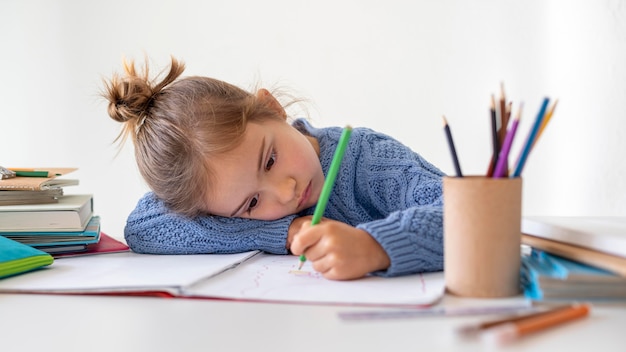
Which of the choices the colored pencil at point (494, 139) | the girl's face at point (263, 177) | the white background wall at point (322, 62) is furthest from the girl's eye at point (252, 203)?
the white background wall at point (322, 62)

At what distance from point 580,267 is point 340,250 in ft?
0.77

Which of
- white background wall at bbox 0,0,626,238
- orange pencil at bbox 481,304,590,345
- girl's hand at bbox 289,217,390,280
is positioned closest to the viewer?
orange pencil at bbox 481,304,590,345

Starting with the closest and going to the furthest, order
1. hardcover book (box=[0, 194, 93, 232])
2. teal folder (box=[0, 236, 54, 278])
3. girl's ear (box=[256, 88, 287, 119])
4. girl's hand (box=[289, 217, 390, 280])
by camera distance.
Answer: girl's hand (box=[289, 217, 390, 280]), teal folder (box=[0, 236, 54, 278]), hardcover book (box=[0, 194, 93, 232]), girl's ear (box=[256, 88, 287, 119])

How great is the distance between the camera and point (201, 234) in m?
1.01

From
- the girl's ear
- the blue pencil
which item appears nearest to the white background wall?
the girl's ear

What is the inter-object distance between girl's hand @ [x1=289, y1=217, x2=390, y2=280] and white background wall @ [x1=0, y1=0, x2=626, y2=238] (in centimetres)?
170

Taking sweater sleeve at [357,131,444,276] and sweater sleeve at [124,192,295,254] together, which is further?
sweater sleeve at [124,192,295,254]

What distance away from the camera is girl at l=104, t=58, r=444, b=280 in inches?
38.7

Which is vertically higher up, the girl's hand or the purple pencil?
the purple pencil

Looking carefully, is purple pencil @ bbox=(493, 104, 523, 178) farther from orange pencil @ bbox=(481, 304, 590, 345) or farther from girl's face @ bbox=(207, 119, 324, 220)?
girl's face @ bbox=(207, 119, 324, 220)

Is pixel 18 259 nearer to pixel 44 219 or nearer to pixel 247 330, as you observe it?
pixel 44 219

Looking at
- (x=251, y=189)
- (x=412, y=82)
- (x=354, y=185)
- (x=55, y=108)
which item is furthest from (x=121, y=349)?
(x=55, y=108)

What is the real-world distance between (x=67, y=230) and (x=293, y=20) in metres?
1.61

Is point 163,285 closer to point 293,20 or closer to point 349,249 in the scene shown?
point 349,249
